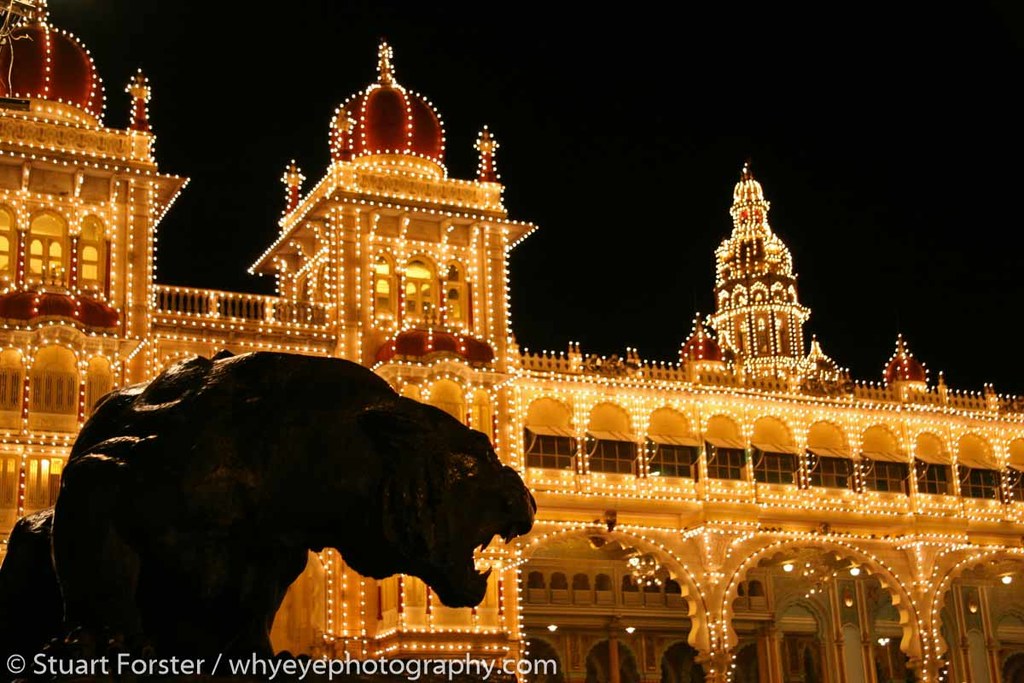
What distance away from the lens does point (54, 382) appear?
2816cm

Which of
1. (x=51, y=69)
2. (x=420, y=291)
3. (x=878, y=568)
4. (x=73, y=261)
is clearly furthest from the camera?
(x=878, y=568)

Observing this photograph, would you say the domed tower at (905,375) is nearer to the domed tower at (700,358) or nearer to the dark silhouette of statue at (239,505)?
the domed tower at (700,358)

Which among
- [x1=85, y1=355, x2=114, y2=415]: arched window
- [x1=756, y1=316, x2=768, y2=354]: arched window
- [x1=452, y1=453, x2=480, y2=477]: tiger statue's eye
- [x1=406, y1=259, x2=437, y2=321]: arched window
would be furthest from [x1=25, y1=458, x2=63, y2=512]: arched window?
[x1=756, y1=316, x2=768, y2=354]: arched window

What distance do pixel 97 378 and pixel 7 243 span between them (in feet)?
11.0

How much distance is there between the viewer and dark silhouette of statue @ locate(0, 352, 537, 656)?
7.80 meters

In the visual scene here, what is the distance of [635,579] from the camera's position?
127ft

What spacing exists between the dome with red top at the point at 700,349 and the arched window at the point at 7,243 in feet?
52.3

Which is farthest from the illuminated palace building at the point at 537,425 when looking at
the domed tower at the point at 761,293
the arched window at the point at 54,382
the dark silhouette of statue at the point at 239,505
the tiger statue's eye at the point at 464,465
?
the domed tower at the point at 761,293

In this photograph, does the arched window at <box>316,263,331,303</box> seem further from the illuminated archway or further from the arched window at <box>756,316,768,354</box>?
the arched window at <box>756,316,768,354</box>

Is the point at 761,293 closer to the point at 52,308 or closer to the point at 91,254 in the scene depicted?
the point at 91,254

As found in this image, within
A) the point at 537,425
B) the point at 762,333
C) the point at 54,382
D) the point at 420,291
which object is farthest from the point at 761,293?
the point at 54,382

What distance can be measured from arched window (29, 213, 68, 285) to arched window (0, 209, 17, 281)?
34 cm

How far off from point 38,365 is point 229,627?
21.5 metres

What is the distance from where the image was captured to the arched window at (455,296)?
32844mm
